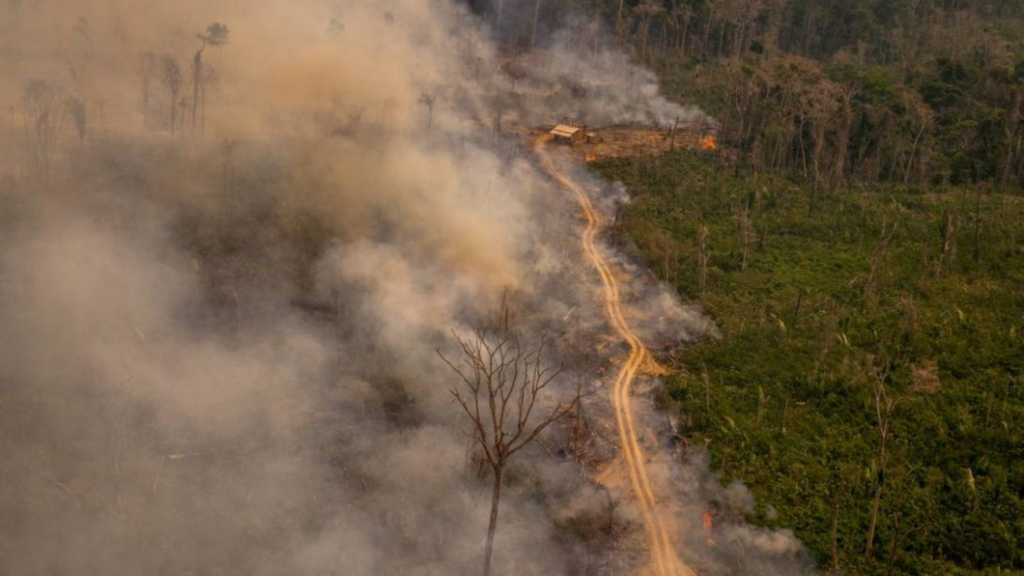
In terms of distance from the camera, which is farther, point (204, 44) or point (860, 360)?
point (204, 44)

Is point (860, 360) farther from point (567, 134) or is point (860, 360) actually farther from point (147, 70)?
point (147, 70)

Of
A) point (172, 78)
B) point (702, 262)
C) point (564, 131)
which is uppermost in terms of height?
point (172, 78)

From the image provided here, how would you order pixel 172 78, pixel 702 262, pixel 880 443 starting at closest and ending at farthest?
pixel 880 443
pixel 702 262
pixel 172 78

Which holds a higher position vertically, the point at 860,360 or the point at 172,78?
the point at 172,78

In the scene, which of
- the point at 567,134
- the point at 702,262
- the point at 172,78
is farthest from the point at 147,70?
the point at 702,262

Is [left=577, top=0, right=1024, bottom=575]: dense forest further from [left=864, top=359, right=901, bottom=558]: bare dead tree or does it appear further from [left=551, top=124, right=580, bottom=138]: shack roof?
[left=551, top=124, right=580, bottom=138]: shack roof

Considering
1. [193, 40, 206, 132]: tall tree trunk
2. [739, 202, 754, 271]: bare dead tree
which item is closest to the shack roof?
[739, 202, 754, 271]: bare dead tree
